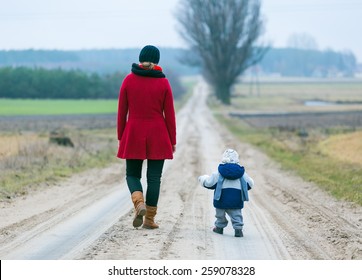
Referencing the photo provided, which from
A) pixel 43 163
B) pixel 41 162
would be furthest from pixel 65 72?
pixel 43 163

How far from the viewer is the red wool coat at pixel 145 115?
8602 millimetres

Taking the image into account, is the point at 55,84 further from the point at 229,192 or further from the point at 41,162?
the point at 229,192

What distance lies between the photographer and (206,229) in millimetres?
8930

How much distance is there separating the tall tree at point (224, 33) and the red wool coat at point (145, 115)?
57.2 m

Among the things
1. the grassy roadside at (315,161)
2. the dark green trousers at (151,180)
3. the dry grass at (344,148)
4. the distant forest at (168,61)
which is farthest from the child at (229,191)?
the dry grass at (344,148)

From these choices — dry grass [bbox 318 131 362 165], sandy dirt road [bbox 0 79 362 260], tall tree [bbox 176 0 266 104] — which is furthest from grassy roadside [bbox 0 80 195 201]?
tall tree [bbox 176 0 266 104]

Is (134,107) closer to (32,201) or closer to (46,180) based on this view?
(32,201)

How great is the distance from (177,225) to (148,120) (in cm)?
137

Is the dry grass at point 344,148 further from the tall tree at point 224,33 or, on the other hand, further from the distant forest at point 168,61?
the tall tree at point 224,33

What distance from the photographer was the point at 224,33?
214ft

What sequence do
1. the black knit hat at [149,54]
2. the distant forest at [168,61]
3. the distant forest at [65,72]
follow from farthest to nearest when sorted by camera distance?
the distant forest at [168,61] < the distant forest at [65,72] < the black knit hat at [149,54]

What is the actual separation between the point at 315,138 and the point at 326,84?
81.2 m

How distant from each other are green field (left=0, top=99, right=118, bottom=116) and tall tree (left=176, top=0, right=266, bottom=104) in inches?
605
